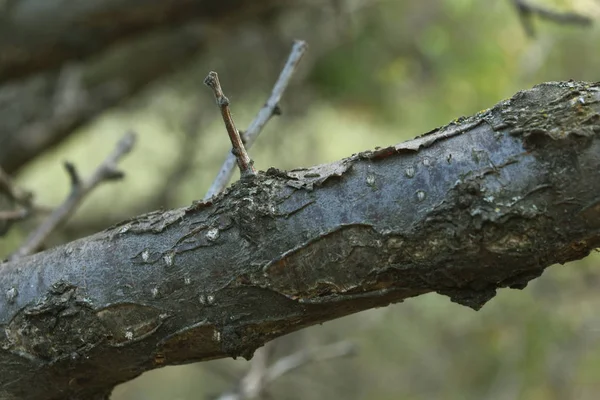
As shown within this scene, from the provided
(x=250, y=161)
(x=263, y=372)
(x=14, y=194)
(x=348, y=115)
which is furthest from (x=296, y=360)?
(x=348, y=115)

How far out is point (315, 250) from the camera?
0.83m

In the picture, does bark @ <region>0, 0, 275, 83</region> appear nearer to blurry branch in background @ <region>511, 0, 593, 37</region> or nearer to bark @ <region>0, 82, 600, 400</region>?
blurry branch in background @ <region>511, 0, 593, 37</region>

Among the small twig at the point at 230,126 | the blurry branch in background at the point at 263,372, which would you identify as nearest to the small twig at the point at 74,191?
the blurry branch in background at the point at 263,372

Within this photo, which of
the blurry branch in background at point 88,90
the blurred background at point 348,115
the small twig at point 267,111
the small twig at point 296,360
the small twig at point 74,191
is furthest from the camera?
the blurry branch in background at point 88,90

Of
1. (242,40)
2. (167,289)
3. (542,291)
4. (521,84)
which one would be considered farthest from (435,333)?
(167,289)

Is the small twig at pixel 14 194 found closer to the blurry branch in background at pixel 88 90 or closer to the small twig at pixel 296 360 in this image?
the small twig at pixel 296 360

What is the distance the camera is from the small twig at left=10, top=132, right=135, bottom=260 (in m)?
1.47

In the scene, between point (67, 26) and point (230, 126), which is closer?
point (230, 126)

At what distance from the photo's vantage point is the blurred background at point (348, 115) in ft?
10.4

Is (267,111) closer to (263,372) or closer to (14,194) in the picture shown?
(263,372)

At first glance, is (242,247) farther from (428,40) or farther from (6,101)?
(6,101)

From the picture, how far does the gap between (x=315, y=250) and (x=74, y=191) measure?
3.22ft

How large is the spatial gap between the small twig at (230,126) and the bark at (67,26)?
6.77 ft

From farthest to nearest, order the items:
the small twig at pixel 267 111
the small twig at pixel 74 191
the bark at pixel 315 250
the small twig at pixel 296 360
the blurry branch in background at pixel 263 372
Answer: the small twig at pixel 296 360 < the blurry branch in background at pixel 263 372 < the small twig at pixel 74 191 < the small twig at pixel 267 111 < the bark at pixel 315 250
